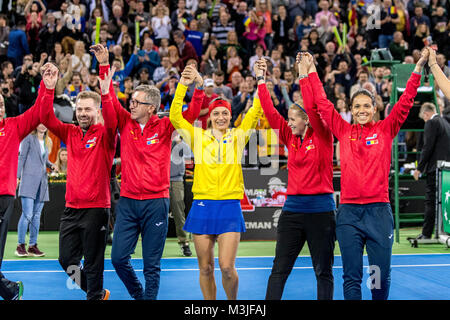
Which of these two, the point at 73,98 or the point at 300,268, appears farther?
the point at 73,98

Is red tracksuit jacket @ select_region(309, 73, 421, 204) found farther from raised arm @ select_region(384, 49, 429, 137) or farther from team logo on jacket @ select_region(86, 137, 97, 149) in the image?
team logo on jacket @ select_region(86, 137, 97, 149)

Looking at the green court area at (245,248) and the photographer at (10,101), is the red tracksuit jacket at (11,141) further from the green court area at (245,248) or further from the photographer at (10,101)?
the photographer at (10,101)

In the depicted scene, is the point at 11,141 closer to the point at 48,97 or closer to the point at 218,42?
the point at 48,97

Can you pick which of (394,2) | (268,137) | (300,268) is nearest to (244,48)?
(394,2)

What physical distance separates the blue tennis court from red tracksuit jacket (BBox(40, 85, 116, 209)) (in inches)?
62.6

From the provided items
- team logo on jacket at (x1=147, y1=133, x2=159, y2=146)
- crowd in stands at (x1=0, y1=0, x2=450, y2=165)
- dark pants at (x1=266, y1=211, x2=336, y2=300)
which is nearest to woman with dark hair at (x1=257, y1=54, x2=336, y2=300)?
dark pants at (x1=266, y1=211, x2=336, y2=300)

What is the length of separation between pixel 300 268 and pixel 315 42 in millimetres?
10285

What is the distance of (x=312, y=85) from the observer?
Result: 5.86m

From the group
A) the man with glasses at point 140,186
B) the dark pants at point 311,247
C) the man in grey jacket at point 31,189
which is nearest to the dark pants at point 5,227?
the man with glasses at point 140,186

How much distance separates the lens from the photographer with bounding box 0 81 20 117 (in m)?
15.0

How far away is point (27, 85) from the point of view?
1548 cm

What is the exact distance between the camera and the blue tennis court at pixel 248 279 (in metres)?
7.31

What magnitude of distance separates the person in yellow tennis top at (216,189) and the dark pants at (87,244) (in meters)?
0.89

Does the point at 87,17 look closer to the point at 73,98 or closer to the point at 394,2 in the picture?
the point at 73,98
